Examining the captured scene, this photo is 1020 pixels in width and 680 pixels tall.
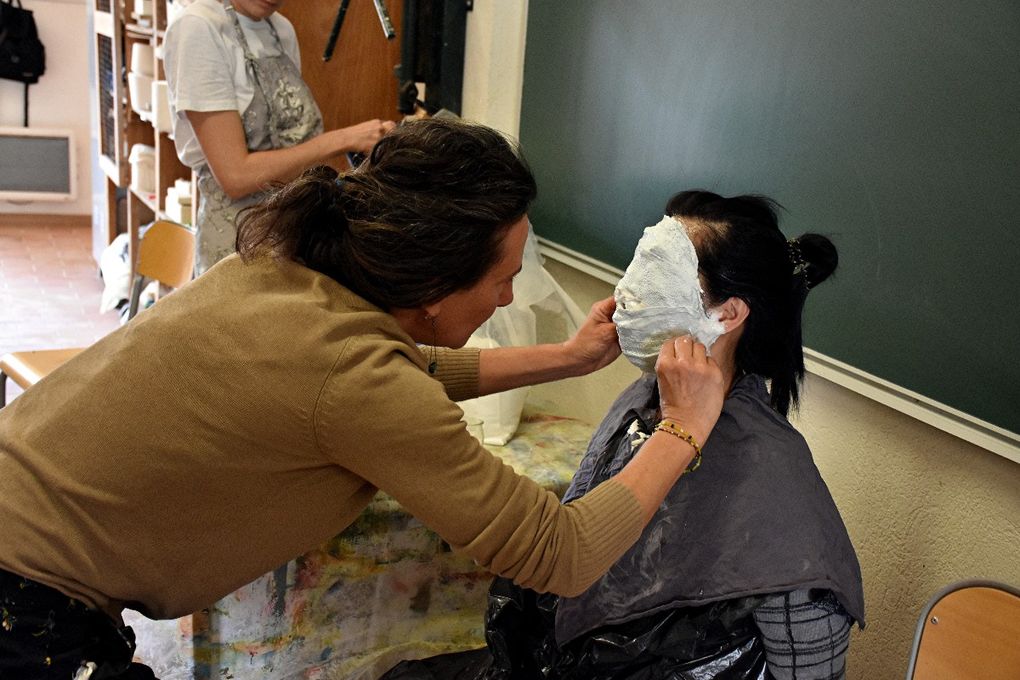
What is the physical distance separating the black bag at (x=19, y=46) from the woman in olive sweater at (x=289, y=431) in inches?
203

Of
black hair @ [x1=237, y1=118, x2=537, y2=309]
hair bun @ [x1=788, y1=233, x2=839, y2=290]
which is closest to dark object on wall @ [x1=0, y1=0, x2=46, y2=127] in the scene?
black hair @ [x1=237, y1=118, x2=537, y2=309]

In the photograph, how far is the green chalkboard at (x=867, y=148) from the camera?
1137mm

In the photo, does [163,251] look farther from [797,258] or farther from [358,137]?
[797,258]

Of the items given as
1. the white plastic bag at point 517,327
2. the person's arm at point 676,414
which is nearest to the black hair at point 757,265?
the person's arm at point 676,414

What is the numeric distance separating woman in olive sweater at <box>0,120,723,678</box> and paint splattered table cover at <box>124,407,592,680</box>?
0.50 metres

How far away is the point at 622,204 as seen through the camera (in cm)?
189

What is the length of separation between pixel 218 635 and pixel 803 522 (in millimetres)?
1020

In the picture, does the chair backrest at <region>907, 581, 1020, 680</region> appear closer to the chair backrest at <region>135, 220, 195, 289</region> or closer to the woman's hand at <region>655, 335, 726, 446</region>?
the woman's hand at <region>655, 335, 726, 446</region>

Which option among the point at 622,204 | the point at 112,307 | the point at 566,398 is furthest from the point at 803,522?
the point at 112,307

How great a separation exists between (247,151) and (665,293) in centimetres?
110

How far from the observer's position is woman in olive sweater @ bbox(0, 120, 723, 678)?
0.91m

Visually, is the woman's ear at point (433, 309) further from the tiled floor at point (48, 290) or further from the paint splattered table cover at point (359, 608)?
the tiled floor at point (48, 290)

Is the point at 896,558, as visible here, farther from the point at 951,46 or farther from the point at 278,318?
the point at 278,318

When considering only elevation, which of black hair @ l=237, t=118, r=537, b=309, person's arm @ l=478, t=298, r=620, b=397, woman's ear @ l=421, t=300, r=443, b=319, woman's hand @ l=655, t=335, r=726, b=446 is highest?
black hair @ l=237, t=118, r=537, b=309
